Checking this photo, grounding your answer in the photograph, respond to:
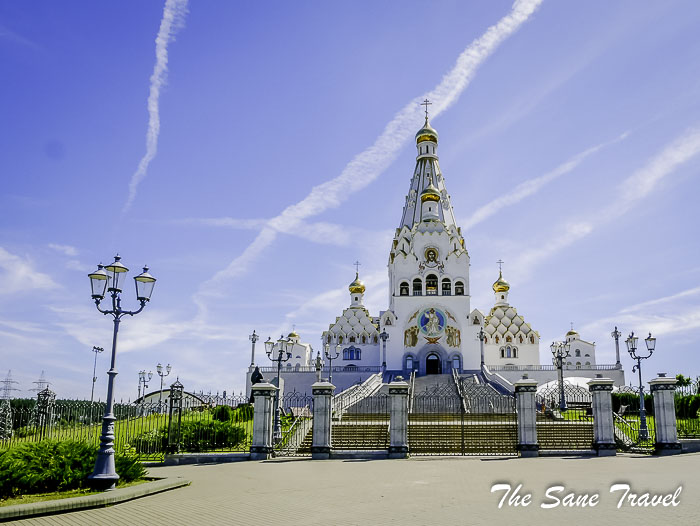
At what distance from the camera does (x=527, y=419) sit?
1581 centimetres

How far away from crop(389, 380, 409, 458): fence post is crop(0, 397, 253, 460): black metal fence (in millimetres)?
4339

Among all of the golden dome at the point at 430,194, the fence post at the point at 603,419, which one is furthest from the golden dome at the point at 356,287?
the fence post at the point at 603,419

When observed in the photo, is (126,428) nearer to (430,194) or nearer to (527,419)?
(527,419)

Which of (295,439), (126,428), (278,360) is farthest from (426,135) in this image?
(126,428)

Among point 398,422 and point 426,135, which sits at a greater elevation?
point 426,135

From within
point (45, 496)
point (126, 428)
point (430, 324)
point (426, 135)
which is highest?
point (426, 135)

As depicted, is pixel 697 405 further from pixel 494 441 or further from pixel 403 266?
pixel 403 266

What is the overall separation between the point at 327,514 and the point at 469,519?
71.4 inches

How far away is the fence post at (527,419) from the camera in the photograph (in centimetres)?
1562

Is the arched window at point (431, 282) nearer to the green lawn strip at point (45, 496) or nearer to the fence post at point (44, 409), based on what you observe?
the fence post at point (44, 409)

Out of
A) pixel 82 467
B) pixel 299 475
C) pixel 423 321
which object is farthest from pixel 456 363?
pixel 82 467

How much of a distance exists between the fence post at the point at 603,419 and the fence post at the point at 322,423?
7.20 m

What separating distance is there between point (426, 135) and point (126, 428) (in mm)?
45166

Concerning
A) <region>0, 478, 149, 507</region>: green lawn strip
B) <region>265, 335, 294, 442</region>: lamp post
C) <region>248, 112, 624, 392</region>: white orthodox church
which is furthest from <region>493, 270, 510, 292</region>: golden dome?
<region>0, 478, 149, 507</region>: green lawn strip
